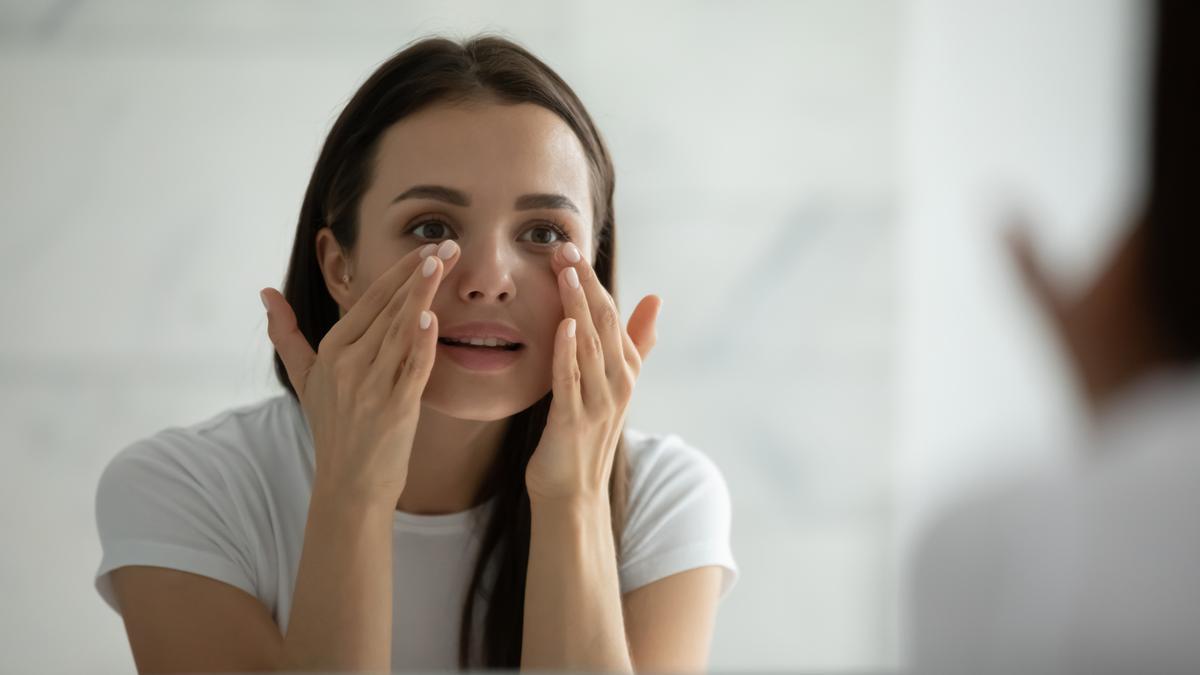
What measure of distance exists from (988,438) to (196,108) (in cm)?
121

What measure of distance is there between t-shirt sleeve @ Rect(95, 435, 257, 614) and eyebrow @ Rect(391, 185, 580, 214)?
0.82ft

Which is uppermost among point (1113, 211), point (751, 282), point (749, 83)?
point (749, 83)

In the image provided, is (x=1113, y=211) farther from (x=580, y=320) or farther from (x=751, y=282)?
(x=580, y=320)

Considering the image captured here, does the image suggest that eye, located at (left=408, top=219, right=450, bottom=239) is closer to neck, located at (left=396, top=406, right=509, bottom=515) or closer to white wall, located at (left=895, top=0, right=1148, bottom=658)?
neck, located at (left=396, top=406, right=509, bottom=515)

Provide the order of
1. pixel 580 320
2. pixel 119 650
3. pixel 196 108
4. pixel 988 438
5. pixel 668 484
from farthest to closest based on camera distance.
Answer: pixel 988 438 < pixel 196 108 < pixel 119 650 < pixel 668 484 < pixel 580 320

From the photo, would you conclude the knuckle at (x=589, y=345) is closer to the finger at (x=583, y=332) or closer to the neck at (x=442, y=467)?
the finger at (x=583, y=332)

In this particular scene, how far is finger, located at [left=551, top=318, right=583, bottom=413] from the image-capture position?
0.71m

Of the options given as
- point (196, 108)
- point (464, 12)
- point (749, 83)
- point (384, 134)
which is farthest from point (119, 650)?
point (749, 83)

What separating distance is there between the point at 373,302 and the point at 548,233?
0.14m

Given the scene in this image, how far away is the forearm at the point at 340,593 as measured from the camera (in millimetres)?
674

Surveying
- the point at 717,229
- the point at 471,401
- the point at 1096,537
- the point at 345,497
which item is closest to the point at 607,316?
the point at 471,401

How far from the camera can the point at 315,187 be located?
0.82 m

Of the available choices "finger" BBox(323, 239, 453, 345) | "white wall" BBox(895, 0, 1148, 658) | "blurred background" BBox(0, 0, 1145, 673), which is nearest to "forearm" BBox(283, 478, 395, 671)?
"finger" BBox(323, 239, 453, 345)

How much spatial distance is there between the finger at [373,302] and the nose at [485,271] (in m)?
0.03
